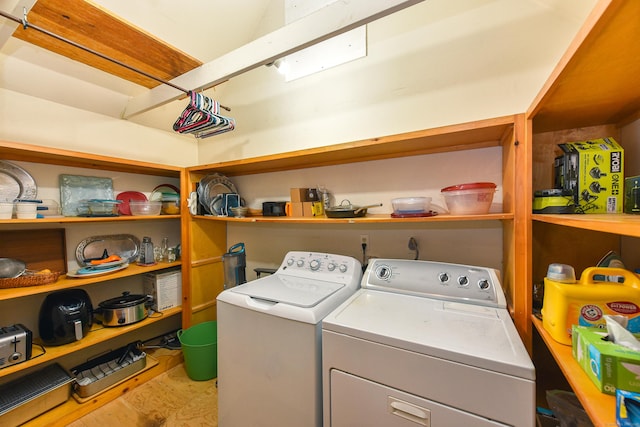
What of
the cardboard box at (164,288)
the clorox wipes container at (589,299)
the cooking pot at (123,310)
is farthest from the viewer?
the cardboard box at (164,288)

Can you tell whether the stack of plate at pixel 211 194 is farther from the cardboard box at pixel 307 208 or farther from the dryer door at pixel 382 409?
the dryer door at pixel 382 409

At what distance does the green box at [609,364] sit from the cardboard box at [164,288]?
102 inches

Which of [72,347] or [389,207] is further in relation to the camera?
[389,207]

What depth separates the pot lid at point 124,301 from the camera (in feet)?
6.27

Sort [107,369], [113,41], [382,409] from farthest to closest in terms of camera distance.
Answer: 1. [107,369]
2. [113,41]
3. [382,409]

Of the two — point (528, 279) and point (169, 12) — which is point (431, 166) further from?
point (169, 12)

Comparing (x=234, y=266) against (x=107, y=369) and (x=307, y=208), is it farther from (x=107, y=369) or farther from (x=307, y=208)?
(x=107, y=369)

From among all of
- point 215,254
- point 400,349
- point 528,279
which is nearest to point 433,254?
point 528,279

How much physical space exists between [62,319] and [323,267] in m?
1.75

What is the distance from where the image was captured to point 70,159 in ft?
5.81

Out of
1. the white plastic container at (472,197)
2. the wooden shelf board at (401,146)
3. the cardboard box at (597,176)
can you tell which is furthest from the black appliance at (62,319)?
the cardboard box at (597,176)

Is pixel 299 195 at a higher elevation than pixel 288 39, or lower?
lower

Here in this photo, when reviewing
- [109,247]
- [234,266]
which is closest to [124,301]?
[109,247]

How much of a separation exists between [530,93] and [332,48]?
1.32 metres
